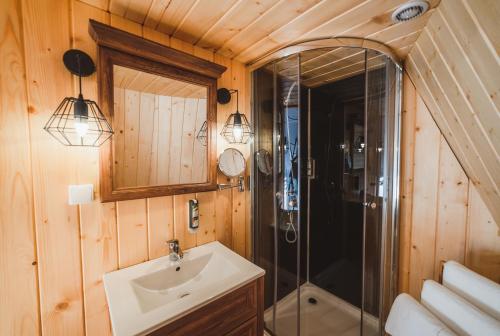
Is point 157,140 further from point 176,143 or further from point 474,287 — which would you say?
point 474,287

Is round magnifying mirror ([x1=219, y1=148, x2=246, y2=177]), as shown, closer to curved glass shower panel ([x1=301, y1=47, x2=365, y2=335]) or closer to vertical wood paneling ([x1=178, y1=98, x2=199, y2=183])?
vertical wood paneling ([x1=178, y1=98, x2=199, y2=183])

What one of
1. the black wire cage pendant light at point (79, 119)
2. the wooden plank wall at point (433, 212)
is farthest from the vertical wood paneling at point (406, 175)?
the black wire cage pendant light at point (79, 119)

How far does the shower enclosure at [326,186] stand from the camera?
160 cm

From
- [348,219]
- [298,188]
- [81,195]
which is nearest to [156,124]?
[81,195]

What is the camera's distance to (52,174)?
3.16ft

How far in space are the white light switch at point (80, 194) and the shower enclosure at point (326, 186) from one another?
1.10 metres

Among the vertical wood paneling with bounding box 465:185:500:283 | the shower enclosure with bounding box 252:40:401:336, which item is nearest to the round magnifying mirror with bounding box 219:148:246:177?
the shower enclosure with bounding box 252:40:401:336

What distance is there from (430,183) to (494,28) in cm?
115

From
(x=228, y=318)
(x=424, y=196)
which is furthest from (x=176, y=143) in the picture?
(x=424, y=196)

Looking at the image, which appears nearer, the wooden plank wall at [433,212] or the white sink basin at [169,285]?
the white sink basin at [169,285]

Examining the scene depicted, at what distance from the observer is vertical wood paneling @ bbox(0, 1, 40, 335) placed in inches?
33.9

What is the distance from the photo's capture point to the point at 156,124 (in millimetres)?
1228

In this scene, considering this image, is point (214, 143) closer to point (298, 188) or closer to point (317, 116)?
point (298, 188)

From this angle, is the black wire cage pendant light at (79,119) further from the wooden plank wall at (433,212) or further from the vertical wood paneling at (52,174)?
the wooden plank wall at (433,212)
